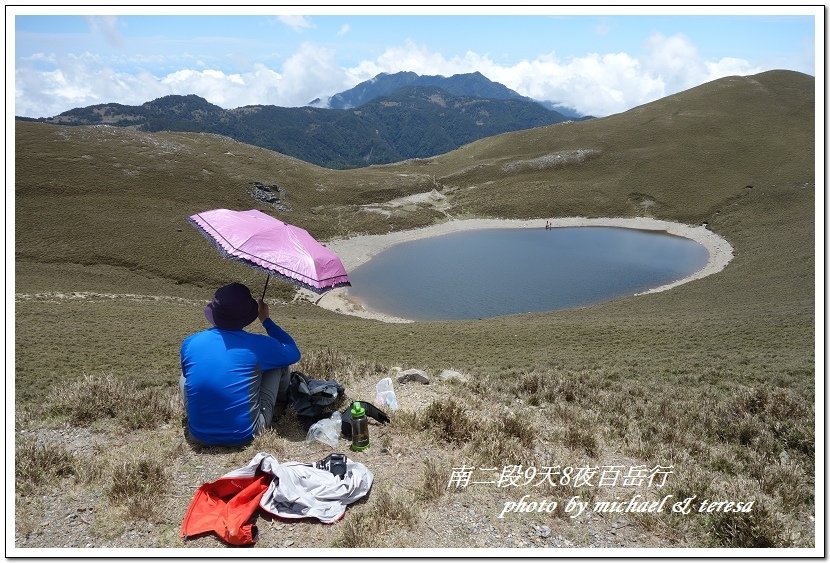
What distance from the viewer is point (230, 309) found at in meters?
6.96

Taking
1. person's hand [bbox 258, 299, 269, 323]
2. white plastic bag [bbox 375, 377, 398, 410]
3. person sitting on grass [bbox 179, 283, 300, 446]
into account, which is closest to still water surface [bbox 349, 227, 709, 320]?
white plastic bag [bbox 375, 377, 398, 410]

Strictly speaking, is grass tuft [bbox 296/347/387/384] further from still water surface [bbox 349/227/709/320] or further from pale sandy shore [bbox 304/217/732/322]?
still water surface [bbox 349/227/709/320]

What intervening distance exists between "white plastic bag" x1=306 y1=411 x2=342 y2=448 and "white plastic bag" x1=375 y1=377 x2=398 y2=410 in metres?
1.65

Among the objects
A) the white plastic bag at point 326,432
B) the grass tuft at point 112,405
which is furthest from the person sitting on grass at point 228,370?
the grass tuft at point 112,405

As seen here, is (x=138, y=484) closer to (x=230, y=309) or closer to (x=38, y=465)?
(x=38, y=465)

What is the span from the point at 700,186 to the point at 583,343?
275 ft

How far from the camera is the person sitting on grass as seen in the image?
661 cm

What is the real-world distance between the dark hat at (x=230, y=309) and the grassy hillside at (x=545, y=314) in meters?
2.05

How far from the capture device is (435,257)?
6906 cm

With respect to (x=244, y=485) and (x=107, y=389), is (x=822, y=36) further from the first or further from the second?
(x=107, y=389)

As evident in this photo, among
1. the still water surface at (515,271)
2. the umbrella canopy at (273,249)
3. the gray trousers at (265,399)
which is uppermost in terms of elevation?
the umbrella canopy at (273,249)

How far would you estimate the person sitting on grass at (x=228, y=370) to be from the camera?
661 centimetres

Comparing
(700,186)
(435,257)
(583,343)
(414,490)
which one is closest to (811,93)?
(700,186)

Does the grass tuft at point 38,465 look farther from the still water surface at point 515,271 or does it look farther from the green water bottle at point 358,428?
the still water surface at point 515,271
